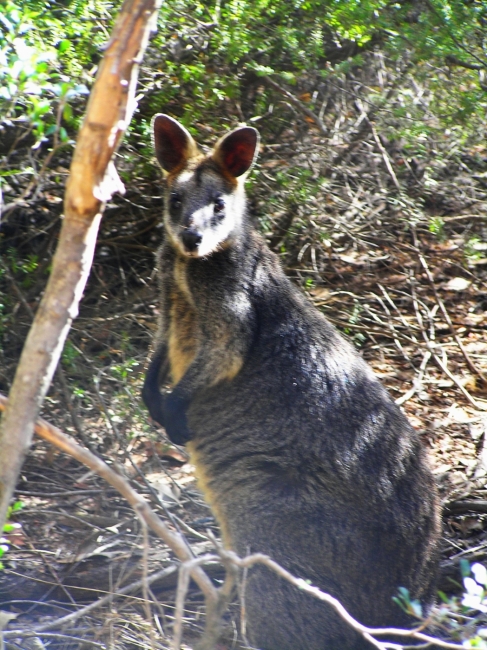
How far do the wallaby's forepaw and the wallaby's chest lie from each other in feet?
0.91

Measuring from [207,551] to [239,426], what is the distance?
0.92m

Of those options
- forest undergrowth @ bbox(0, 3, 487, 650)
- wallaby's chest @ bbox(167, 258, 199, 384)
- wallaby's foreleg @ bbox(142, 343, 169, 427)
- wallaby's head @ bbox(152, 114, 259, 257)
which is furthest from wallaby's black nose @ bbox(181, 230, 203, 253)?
forest undergrowth @ bbox(0, 3, 487, 650)

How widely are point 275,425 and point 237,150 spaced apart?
1.71 meters

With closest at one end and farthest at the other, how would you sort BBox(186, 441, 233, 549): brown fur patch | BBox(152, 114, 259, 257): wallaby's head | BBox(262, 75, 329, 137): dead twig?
BBox(186, 441, 233, 549): brown fur patch < BBox(152, 114, 259, 257): wallaby's head < BBox(262, 75, 329, 137): dead twig

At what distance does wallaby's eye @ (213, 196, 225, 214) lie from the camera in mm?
4527

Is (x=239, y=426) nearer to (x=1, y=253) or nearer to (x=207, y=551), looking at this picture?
(x=207, y=551)

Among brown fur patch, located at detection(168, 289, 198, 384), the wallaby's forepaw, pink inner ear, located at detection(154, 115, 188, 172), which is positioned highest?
pink inner ear, located at detection(154, 115, 188, 172)

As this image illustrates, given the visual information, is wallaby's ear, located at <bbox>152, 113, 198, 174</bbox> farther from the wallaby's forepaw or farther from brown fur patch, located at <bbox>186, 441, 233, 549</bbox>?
brown fur patch, located at <bbox>186, 441, 233, 549</bbox>

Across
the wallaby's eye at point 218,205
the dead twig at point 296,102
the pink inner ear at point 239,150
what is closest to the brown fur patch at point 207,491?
the wallaby's eye at point 218,205

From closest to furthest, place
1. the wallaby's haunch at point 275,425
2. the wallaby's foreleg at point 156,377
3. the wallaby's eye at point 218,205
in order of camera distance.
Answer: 1. the wallaby's haunch at point 275,425
2. the wallaby's eye at point 218,205
3. the wallaby's foreleg at point 156,377

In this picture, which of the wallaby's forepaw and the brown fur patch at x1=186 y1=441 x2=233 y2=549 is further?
the wallaby's forepaw

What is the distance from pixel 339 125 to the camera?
693 centimetres

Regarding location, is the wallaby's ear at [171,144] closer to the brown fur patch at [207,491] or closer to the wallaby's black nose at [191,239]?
the wallaby's black nose at [191,239]

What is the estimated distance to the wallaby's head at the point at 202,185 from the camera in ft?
14.3
